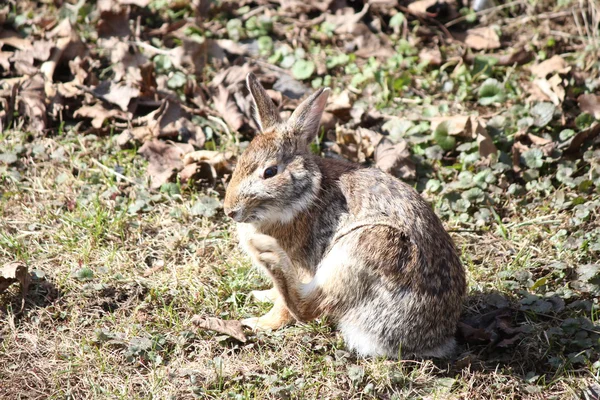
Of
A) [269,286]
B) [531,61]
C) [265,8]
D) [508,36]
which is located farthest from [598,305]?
[265,8]

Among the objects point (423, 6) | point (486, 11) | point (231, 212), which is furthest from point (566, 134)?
point (231, 212)

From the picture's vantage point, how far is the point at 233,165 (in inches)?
235

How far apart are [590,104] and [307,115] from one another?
301 cm

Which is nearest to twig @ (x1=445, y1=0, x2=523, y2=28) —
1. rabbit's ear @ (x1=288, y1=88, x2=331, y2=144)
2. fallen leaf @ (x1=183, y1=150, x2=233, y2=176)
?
fallen leaf @ (x1=183, y1=150, x2=233, y2=176)

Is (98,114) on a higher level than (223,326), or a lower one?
higher

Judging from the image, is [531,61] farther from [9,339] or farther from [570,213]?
[9,339]

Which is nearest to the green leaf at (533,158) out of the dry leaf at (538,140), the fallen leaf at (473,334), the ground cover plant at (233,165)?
the ground cover plant at (233,165)

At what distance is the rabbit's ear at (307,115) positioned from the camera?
184 inches

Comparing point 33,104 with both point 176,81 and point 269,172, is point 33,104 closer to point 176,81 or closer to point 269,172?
point 176,81

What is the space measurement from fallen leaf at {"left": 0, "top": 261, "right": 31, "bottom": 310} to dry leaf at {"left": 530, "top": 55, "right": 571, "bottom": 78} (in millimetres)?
4975

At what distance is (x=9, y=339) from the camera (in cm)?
435

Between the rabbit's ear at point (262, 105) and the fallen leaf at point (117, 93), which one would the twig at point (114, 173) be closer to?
the fallen leaf at point (117, 93)

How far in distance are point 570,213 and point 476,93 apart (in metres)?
1.76

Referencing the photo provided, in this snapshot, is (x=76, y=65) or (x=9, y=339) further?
(x=76, y=65)
